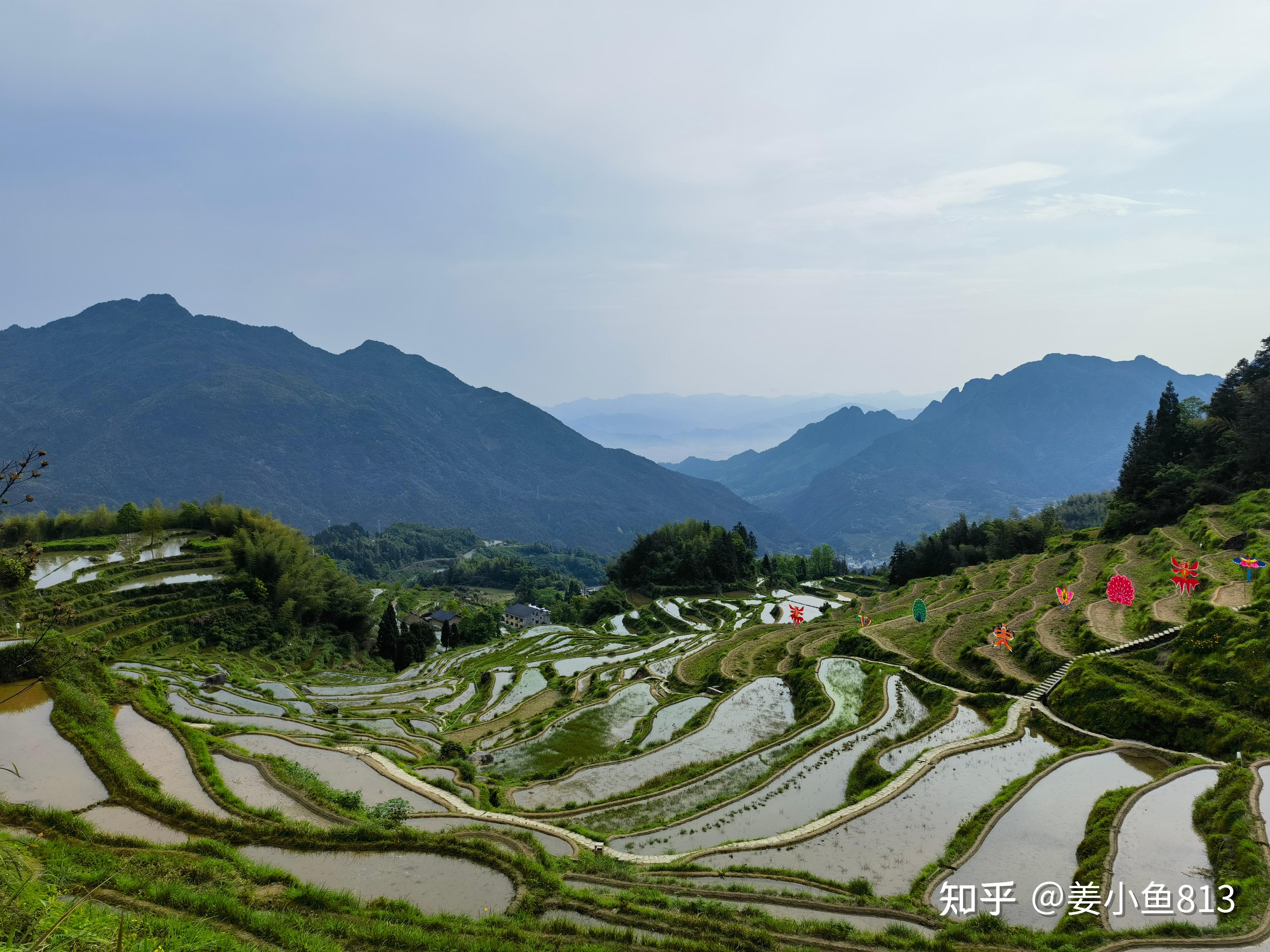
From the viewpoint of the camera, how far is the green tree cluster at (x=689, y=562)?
6981 cm

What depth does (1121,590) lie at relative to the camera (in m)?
25.2

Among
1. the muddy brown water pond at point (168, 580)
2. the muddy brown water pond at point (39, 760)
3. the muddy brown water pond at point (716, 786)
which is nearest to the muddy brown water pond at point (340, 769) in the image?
the muddy brown water pond at point (39, 760)

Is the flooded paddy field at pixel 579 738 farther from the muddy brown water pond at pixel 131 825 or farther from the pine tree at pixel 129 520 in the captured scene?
the pine tree at pixel 129 520

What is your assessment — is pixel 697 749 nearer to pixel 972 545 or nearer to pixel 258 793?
pixel 258 793

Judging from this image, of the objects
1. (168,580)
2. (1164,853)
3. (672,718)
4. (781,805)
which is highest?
(168,580)

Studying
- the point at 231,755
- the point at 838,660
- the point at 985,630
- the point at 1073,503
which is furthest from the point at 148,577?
the point at 1073,503

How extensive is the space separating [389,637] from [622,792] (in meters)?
35.3

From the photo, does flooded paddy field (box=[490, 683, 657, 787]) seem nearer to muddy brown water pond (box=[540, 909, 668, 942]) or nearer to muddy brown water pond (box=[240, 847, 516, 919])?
muddy brown water pond (box=[240, 847, 516, 919])

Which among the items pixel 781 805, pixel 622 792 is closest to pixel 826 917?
pixel 781 805

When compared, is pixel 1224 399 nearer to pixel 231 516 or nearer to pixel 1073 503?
pixel 1073 503

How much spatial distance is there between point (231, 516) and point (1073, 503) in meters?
123

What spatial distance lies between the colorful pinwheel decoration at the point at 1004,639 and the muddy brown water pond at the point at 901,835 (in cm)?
822

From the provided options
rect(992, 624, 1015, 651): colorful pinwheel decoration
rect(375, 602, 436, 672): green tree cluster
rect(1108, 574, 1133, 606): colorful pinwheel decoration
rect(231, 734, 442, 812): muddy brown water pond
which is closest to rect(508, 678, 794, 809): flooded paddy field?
rect(231, 734, 442, 812): muddy brown water pond

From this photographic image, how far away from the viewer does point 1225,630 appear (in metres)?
18.2
